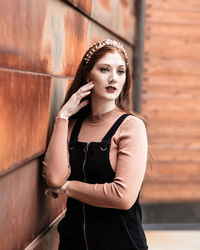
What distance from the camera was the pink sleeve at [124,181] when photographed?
215cm

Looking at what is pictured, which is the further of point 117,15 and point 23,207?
point 117,15

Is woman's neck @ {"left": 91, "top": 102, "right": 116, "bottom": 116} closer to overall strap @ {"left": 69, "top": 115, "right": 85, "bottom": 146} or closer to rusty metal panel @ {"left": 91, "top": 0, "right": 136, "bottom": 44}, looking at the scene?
overall strap @ {"left": 69, "top": 115, "right": 85, "bottom": 146}

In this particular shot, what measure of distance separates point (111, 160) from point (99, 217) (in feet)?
0.86

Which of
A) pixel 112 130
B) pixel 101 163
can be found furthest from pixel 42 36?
pixel 101 163

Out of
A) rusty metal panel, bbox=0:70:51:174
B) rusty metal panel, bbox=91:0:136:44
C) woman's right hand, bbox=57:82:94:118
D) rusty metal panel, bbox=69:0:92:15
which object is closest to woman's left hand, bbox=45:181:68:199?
rusty metal panel, bbox=0:70:51:174

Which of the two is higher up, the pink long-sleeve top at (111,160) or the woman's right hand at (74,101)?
the woman's right hand at (74,101)

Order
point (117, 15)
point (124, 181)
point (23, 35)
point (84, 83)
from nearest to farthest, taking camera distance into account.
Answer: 1. point (23, 35)
2. point (124, 181)
3. point (84, 83)
4. point (117, 15)

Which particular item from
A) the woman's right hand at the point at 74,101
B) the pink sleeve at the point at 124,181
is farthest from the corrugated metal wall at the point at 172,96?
the pink sleeve at the point at 124,181

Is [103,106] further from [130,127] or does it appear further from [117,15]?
[117,15]

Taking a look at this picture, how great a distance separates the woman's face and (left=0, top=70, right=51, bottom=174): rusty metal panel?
25cm

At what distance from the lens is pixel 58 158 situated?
2.30m

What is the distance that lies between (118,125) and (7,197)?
0.58 metres

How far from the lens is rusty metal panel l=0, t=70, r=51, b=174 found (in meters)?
1.85

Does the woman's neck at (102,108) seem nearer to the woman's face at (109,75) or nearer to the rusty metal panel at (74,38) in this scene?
the woman's face at (109,75)
